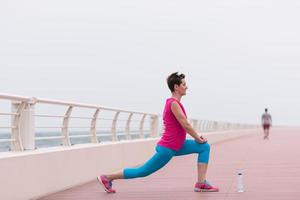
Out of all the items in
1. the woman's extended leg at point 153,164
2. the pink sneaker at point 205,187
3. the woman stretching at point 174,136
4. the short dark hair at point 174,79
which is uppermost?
the short dark hair at point 174,79

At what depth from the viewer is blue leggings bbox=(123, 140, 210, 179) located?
34.4ft

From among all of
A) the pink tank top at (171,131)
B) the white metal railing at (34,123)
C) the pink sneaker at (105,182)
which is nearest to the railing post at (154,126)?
the white metal railing at (34,123)

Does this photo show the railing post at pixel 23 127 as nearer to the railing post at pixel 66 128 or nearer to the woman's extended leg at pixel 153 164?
the woman's extended leg at pixel 153 164

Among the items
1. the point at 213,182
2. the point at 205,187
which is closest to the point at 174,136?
the point at 205,187

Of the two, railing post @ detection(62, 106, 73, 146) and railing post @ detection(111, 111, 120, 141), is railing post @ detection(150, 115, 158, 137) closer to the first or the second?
railing post @ detection(111, 111, 120, 141)

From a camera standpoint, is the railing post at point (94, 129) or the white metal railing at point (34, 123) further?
the railing post at point (94, 129)

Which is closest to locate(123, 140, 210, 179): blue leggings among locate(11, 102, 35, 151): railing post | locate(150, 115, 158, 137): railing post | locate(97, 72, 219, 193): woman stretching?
locate(97, 72, 219, 193): woman stretching

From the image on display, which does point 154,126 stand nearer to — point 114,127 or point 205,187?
point 114,127

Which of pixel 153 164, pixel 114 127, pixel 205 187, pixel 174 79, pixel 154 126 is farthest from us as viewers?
pixel 154 126

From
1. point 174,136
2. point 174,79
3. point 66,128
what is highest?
point 174,79

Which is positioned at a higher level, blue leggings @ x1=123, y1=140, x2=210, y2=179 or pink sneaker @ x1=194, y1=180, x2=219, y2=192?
blue leggings @ x1=123, y1=140, x2=210, y2=179

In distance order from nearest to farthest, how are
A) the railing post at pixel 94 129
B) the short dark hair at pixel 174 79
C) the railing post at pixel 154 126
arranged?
the short dark hair at pixel 174 79, the railing post at pixel 94 129, the railing post at pixel 154 126

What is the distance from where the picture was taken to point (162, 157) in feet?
34.4

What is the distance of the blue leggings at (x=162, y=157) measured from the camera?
34.4 ft
